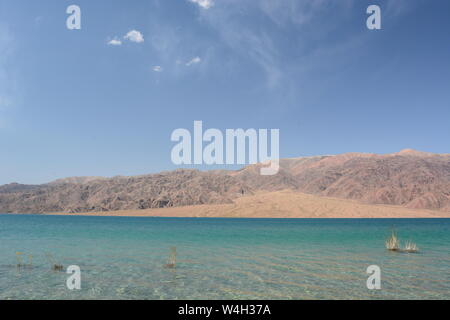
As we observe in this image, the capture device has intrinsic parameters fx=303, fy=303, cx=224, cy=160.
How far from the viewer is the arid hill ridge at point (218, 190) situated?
131750 millimetres

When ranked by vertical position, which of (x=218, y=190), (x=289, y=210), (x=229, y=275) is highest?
(x=218, y=190)

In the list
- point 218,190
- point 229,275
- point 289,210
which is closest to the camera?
point 229,275

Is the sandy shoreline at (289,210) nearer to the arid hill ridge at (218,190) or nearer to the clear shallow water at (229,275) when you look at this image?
the arid hill ridge at (218,190)

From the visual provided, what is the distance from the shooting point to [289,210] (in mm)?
113562

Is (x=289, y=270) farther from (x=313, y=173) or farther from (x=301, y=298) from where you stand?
(x=313, y=173)

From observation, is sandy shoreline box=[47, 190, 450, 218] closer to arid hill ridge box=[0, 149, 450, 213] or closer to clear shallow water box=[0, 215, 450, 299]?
arid hill ridge box=[0, 149, 450, 213]

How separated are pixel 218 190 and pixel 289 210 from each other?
141ft

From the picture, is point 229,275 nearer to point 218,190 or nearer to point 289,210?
point 289,210

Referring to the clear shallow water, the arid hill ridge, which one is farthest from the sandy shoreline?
the clear shallow water

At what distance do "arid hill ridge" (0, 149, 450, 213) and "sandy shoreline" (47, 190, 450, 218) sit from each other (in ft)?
27.6

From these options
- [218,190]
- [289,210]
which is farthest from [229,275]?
[218,190]

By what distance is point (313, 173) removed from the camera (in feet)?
652

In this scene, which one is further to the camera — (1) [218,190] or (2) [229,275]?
(1) [218,190]
